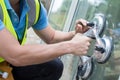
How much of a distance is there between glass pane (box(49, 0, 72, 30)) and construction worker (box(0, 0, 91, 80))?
894 millimetres

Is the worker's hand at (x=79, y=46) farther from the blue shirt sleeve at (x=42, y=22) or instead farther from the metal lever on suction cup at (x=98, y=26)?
the blue shirt sleeve at (x=42, y=22)

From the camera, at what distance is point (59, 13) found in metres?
3.38

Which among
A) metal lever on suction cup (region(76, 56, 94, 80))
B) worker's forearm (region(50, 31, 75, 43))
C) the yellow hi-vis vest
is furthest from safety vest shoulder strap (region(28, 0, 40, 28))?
metal lever on suction cup (region(76, 56, 94, 80))

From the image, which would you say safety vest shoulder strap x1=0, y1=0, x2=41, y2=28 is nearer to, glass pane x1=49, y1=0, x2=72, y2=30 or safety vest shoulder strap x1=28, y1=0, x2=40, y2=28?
safety vest shoulder strap x1=28, y1=0, x2=40, y2=28

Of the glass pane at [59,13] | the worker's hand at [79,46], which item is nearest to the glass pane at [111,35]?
the worker's hand at [79,46]

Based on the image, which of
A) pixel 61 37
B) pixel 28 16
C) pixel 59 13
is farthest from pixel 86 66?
pixel 59 13

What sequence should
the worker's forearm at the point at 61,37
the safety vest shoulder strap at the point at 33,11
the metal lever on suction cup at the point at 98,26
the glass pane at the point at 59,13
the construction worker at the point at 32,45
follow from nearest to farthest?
the construction worker at the point at 32,45
the metal lever on suction cup at the point at 98,26
the safety vest shoulder strap at the point at 33,11
the worker's forearm at the point at 61,37
the glass pane at the point at 59,13

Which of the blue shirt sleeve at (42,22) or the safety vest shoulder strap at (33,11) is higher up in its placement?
the safety vest shoulder strap at (33,11)

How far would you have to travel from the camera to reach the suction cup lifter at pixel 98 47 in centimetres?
187

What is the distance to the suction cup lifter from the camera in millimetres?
1872

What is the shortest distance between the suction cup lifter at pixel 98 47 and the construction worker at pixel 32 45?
6 centimetres

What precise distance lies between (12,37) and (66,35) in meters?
0.55

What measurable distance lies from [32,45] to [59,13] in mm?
1586

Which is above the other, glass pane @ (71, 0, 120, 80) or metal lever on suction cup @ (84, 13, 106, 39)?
metal lever on suction cup @ (84, 13, 106, 39)
